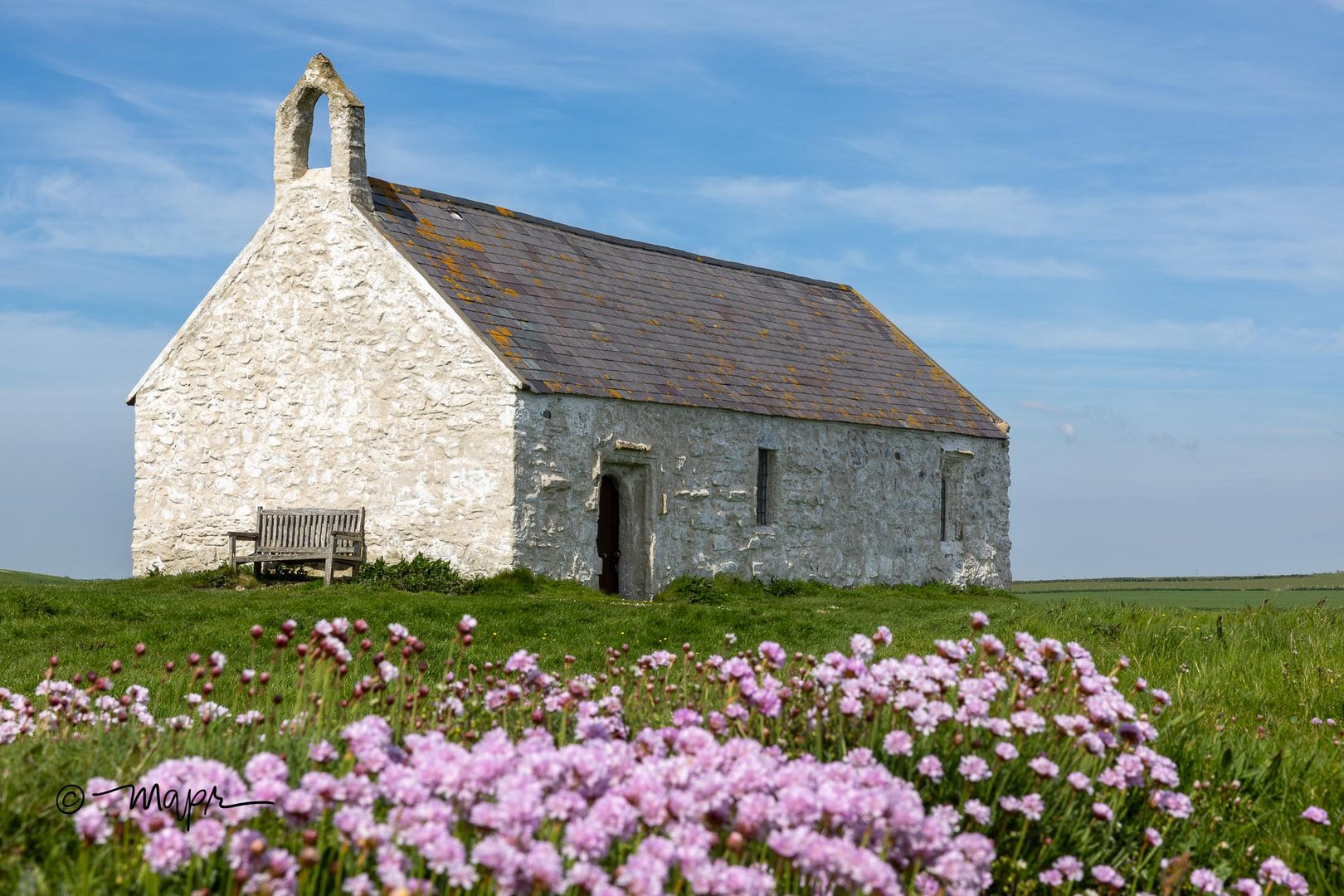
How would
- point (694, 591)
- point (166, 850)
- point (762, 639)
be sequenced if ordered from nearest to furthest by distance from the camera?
point (166, 850), point (762, 639), point (694, 591)

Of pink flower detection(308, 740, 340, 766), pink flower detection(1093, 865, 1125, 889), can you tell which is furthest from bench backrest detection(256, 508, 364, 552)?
pink flower detection(1093, 865, 1125, 889)

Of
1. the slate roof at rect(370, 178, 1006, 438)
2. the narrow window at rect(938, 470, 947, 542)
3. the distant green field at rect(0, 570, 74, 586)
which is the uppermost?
the slate roof at rect(370, 178, 1006, 438)

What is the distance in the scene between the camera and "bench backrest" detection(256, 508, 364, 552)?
869 inches

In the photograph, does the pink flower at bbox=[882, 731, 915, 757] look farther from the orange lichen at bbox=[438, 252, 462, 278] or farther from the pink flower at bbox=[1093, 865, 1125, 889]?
the orange lichen at bbox=[438, 252, 462, 278]

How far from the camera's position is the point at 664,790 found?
396 centimetres

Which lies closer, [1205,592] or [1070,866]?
[1070,866]

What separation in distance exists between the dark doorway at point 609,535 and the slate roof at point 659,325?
6.41 ft

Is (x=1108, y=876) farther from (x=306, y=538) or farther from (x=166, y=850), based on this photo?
(x=306, y=538)

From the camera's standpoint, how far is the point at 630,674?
10.8 metres

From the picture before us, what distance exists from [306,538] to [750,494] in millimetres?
8082

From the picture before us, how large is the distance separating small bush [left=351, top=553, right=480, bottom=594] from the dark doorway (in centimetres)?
310

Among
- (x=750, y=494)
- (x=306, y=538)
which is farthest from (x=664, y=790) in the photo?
(x=750, y=494)

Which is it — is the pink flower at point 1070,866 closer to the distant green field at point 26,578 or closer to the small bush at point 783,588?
the small bush at point 783,588

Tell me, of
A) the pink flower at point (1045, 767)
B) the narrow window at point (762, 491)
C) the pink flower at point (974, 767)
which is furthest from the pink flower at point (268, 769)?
the narrow window at point (762, 491)
